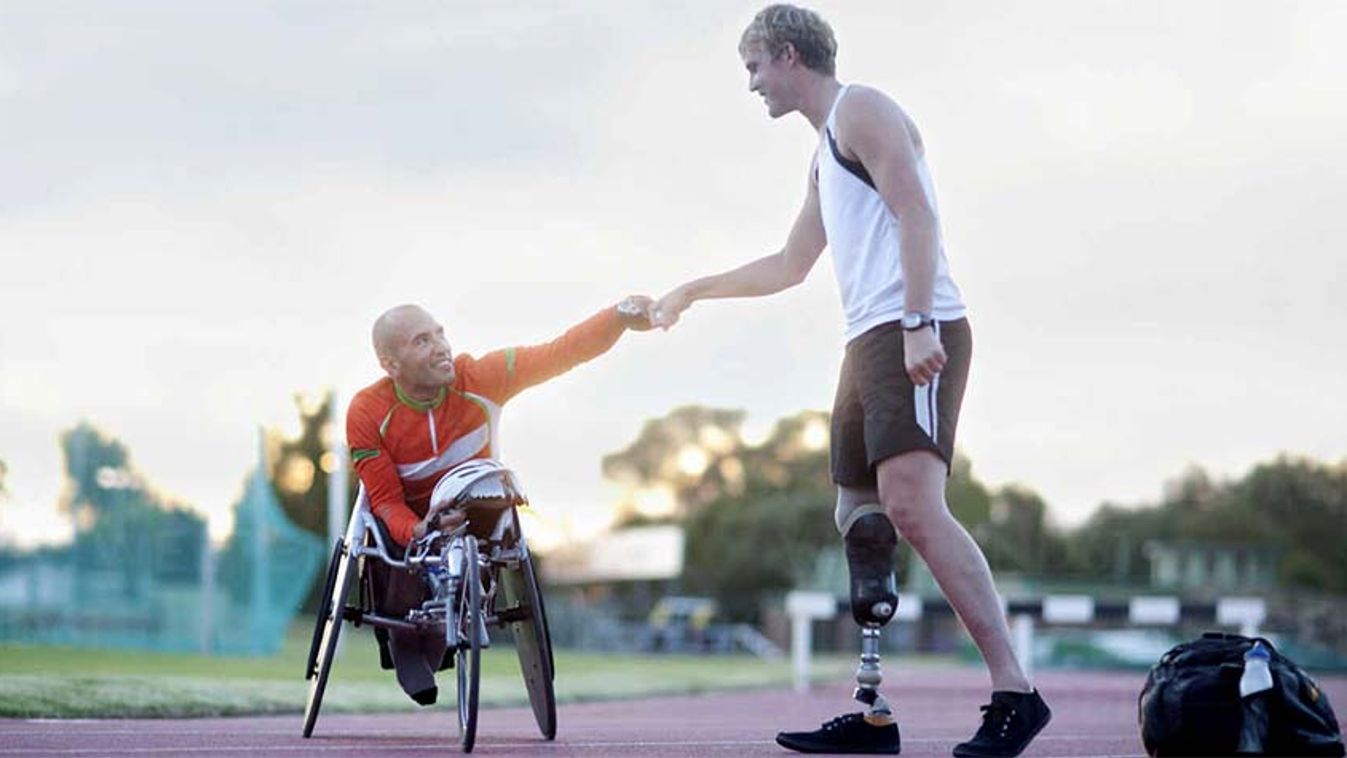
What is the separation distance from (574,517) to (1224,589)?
1226 inches

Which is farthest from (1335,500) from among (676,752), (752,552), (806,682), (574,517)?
(676,752)

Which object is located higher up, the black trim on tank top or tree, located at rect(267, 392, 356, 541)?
tree, located at rect(267, 392, 356, 541)

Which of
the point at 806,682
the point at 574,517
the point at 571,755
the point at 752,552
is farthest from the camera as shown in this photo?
the point at 574,517

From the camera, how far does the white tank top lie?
5.29 meters

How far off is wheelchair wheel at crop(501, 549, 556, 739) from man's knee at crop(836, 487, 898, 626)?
Answer: 40.3 inches

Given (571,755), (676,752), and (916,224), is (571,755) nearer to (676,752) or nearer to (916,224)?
(676,752)

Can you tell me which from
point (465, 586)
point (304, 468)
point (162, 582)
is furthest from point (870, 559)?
point (304, 468)

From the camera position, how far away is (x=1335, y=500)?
283 ft

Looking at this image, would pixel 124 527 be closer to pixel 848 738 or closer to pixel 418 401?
pixel 418 401

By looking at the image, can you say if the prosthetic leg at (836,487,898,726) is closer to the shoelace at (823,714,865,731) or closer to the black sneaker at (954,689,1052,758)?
the shoelace at (823,714,865,731)

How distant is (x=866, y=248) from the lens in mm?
5348

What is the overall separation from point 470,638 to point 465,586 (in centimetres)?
17

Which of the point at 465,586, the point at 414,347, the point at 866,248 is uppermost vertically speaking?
the point at 866,248

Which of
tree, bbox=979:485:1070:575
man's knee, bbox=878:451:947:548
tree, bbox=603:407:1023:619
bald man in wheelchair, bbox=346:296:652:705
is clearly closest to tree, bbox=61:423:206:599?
bald man in wheelchair, bbox=346:296:652:705
